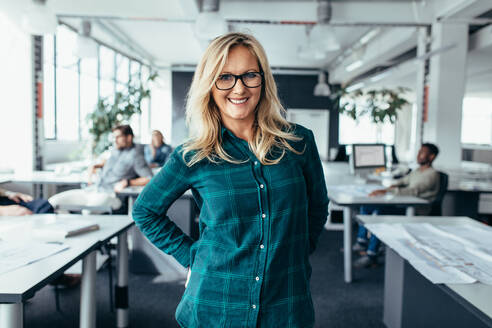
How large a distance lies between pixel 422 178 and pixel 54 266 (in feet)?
11.2

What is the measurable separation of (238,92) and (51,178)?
406 cm

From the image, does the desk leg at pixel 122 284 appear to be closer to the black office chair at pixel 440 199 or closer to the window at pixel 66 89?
the black office chair at pixel 440 199

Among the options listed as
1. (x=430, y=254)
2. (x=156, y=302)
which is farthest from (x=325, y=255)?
(x=430, y=254)

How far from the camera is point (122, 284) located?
8.43ft

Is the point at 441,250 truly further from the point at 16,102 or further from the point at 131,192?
the point at 16,102

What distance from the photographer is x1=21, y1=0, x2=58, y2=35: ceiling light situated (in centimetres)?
342

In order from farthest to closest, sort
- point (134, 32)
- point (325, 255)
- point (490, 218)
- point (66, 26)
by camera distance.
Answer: point (134, 32) → point (66, 26) → point (490, 218) → point (325, 255)

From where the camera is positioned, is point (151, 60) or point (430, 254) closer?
point (430, 254)

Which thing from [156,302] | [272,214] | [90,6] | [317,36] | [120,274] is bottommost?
[156,302]

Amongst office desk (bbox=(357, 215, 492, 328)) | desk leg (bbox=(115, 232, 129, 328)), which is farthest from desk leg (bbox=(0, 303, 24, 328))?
office desk (bbox=(357, 215, 492, 328))

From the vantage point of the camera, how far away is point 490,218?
552 centimetres

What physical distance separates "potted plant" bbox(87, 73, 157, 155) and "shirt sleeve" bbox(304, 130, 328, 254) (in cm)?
473

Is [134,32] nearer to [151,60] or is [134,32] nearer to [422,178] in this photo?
[151,60]

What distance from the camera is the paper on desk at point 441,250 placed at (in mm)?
1447
